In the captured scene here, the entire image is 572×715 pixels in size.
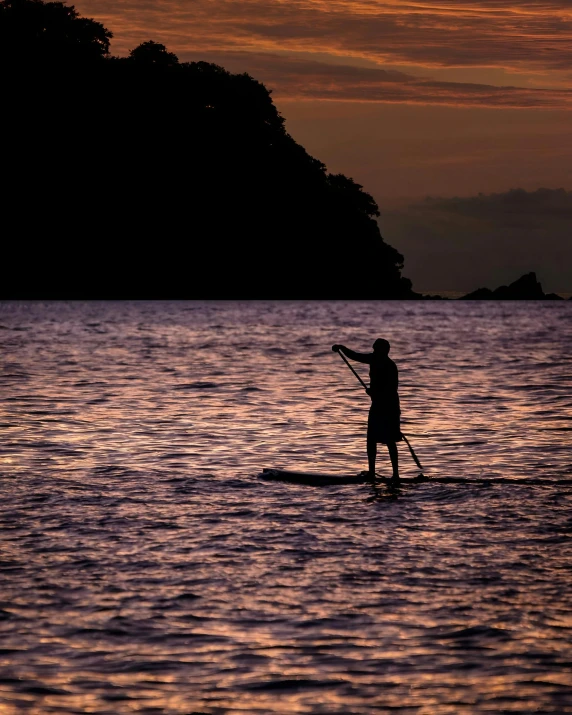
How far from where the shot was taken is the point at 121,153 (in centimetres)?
→ 19175

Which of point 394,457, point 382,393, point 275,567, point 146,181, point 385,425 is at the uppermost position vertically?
point 146,181

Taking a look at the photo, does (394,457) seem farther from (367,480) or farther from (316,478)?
(316,478)

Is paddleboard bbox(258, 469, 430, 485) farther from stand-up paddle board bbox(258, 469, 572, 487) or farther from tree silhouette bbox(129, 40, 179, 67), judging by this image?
tree silhouette bbox(129, 40, 179, 67)

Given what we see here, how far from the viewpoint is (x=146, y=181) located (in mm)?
193750

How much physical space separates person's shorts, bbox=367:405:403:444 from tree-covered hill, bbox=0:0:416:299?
168664 millimetres

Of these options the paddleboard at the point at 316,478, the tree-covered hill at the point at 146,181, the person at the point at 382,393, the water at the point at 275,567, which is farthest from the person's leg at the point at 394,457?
the tree-covered hill at the point at 146,181

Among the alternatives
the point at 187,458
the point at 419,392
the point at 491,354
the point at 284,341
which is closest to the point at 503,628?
the point at 187,458

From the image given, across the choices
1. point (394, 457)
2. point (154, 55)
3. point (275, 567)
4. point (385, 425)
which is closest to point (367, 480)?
point (394, 457)

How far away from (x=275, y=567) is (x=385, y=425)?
4.99 meters

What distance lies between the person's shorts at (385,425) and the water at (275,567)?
2.47 feet

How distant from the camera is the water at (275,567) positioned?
7.92 meters

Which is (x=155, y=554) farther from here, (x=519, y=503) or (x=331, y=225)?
(x=331, y=225)

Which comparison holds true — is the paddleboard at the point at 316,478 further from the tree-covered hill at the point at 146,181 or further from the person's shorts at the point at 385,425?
the tree-covered hill at the point at 146,181

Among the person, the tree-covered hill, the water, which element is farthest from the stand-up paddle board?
the tree-covered hill
